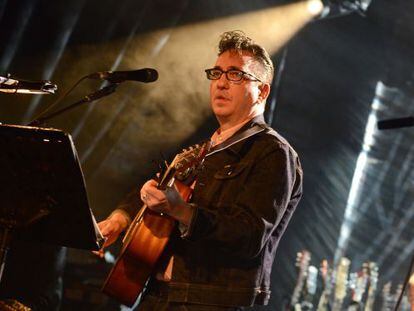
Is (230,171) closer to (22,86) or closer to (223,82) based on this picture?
(223,82)

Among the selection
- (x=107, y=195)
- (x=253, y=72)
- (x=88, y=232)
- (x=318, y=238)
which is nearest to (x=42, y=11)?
(x=107, y=195)

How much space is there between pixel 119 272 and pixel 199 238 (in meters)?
0.53

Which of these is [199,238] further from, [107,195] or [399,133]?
[399,133]

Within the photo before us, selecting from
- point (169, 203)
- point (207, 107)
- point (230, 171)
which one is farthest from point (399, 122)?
point (207, 107)

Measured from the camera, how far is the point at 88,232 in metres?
2.67

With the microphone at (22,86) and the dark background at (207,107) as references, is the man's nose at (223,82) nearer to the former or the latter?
the microphone at (22,86)

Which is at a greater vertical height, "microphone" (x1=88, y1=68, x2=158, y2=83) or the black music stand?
"microphone" (x1=88, y1=68, x2=158, y2=83)

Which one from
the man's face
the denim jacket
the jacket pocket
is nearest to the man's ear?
the man's face

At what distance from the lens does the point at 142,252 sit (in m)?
2.81

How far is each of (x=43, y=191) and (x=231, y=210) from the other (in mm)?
892

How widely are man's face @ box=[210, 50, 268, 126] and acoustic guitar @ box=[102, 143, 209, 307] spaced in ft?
1.49

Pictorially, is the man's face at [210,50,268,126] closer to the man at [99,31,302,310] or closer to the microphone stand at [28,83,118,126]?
the man at [99,31,302,310]

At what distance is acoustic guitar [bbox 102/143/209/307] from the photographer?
2.79 m

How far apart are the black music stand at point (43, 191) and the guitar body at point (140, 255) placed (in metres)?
0.19
